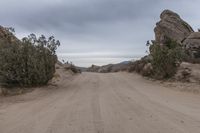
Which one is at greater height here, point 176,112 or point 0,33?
point 0,33

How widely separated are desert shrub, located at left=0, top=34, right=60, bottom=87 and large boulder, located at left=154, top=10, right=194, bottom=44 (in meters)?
16.9

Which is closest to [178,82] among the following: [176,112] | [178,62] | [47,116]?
[178,62]

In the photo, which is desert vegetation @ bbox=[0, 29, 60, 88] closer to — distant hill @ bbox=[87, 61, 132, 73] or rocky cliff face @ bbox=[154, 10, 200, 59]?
rocky cliff face @ bbox=[154, 10, 200, 59]

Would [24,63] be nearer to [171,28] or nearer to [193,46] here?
[193,46]

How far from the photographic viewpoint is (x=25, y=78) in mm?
21078

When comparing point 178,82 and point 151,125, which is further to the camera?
point 178,82

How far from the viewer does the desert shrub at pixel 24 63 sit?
68.2ft

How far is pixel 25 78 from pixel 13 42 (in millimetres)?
2545

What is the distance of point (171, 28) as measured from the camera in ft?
126

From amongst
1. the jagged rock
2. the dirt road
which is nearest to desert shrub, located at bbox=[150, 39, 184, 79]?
the jagged rock

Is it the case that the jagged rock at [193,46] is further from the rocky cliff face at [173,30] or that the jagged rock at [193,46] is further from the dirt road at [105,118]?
the dirt road at [105,118]

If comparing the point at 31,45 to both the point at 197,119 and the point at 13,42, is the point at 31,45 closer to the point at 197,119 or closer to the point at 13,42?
the point at 13,42

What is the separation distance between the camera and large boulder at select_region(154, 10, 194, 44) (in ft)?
123

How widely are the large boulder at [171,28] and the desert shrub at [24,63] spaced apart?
1689 cm
